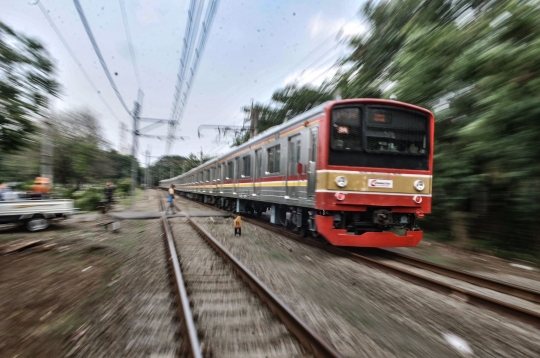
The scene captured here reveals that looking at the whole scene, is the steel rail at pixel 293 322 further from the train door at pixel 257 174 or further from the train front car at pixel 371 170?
the train door at pixel 257 174

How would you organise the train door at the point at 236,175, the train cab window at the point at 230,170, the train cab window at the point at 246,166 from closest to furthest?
the train cab window at the point at 246,166, the train door at the point at 236,175, the train cab window at the point at 230,170

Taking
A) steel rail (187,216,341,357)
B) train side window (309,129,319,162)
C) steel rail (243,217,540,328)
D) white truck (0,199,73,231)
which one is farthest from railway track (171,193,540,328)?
white truck (0,199,73,231)

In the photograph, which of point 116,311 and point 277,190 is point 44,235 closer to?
point 277,190

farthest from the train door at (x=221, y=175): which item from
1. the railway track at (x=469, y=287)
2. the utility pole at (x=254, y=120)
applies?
the railway track at (x=469, y=287)

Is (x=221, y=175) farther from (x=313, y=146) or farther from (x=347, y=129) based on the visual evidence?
(x=347, y=129)

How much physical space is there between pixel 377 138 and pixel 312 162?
135cm

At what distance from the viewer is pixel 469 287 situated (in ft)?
16.9

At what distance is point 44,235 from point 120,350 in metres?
9.05

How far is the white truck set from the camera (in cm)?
1013

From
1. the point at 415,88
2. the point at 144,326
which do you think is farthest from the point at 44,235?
the point at 415,88

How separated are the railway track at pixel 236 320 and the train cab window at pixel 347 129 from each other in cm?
304

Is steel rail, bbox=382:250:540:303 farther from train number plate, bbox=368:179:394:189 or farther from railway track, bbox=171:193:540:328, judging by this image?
train number plate, bbox=368:179:394:189

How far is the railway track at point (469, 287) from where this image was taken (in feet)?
13.3

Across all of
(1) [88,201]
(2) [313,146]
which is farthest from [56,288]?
(1) [88,201]
